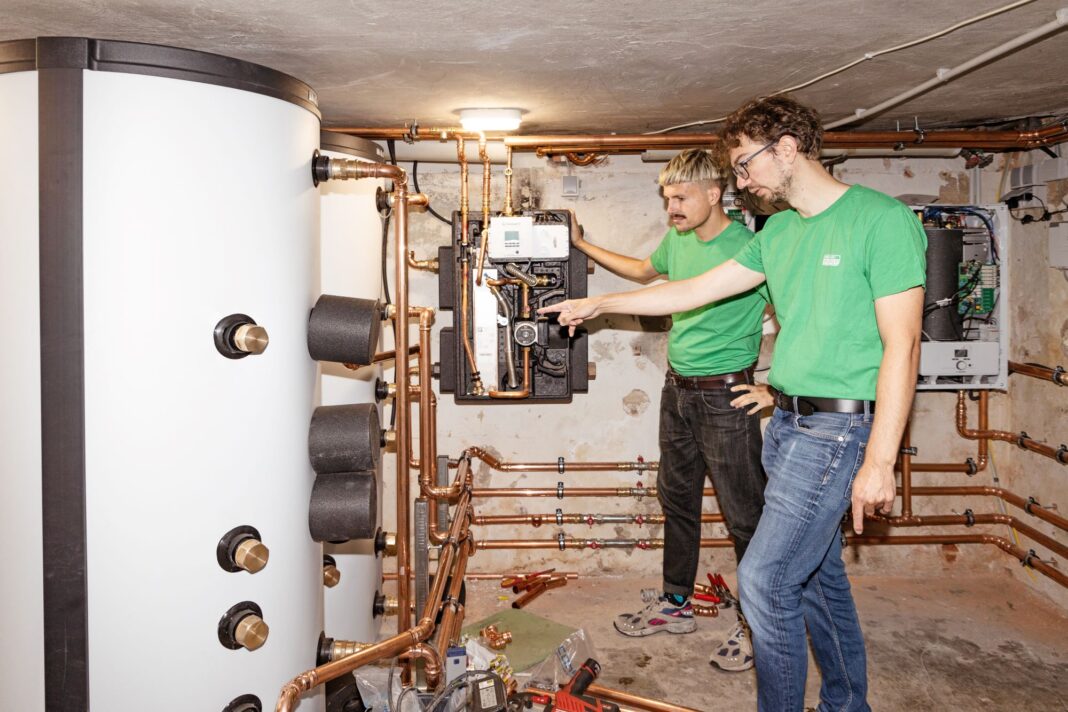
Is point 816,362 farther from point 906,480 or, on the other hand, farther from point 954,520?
point 954,520

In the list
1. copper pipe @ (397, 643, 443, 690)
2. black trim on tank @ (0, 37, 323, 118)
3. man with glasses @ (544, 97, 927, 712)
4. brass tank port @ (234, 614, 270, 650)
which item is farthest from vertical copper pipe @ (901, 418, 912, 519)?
black trim on tank @ (0, 37, 323, 118)

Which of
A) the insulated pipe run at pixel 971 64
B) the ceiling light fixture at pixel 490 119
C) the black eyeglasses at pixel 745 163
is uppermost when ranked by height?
the ceiling light fixture at pixel 490 119

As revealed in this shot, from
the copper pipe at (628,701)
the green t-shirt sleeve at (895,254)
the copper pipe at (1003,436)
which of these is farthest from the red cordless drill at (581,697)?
the copper pipe at (1003,436)

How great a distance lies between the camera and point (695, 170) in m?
2.75

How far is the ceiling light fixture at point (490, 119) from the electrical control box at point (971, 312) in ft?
5.76

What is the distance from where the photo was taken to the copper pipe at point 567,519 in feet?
11.1

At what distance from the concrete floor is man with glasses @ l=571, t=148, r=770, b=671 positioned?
124 mm

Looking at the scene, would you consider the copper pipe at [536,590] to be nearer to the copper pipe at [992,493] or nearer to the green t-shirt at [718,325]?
the green t-shirt at [718,325]

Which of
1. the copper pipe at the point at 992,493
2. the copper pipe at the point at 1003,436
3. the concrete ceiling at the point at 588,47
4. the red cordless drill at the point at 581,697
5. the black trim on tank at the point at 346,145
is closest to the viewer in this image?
the concrete ceiling at the point at 588,47

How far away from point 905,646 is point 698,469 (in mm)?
932

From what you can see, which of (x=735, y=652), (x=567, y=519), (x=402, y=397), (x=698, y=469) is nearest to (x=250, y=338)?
(x=402, y=397)

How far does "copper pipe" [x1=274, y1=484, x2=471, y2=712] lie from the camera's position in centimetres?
157

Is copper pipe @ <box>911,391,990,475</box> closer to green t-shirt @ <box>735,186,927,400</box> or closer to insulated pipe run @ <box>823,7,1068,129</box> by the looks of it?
insulated pipe run @ <box>823,7,1068,129</box>

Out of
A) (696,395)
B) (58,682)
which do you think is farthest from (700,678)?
(58,682)
